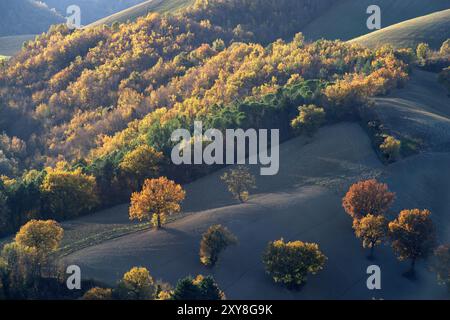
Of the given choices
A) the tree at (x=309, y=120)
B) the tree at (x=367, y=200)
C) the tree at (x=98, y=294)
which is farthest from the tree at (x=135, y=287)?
the tree at (x=309, y=120)

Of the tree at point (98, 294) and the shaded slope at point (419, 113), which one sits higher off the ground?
the shaded slope at point (419, 113)

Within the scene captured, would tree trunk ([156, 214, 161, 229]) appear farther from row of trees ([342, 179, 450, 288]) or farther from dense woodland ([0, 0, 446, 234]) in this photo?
row of trees ([342, 179, 450, 288])

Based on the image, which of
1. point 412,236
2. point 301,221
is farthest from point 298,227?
point 412,236

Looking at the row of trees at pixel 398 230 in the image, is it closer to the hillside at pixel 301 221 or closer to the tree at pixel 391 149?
the hillside at pixel 301 221

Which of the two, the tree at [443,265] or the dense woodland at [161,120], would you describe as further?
the dense woodland at [161,120]

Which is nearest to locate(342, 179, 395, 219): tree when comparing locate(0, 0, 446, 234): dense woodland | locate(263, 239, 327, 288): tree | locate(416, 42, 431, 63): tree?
locate(263, 239, 327, 288): tree

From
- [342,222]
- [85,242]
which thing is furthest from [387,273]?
[85,242]
